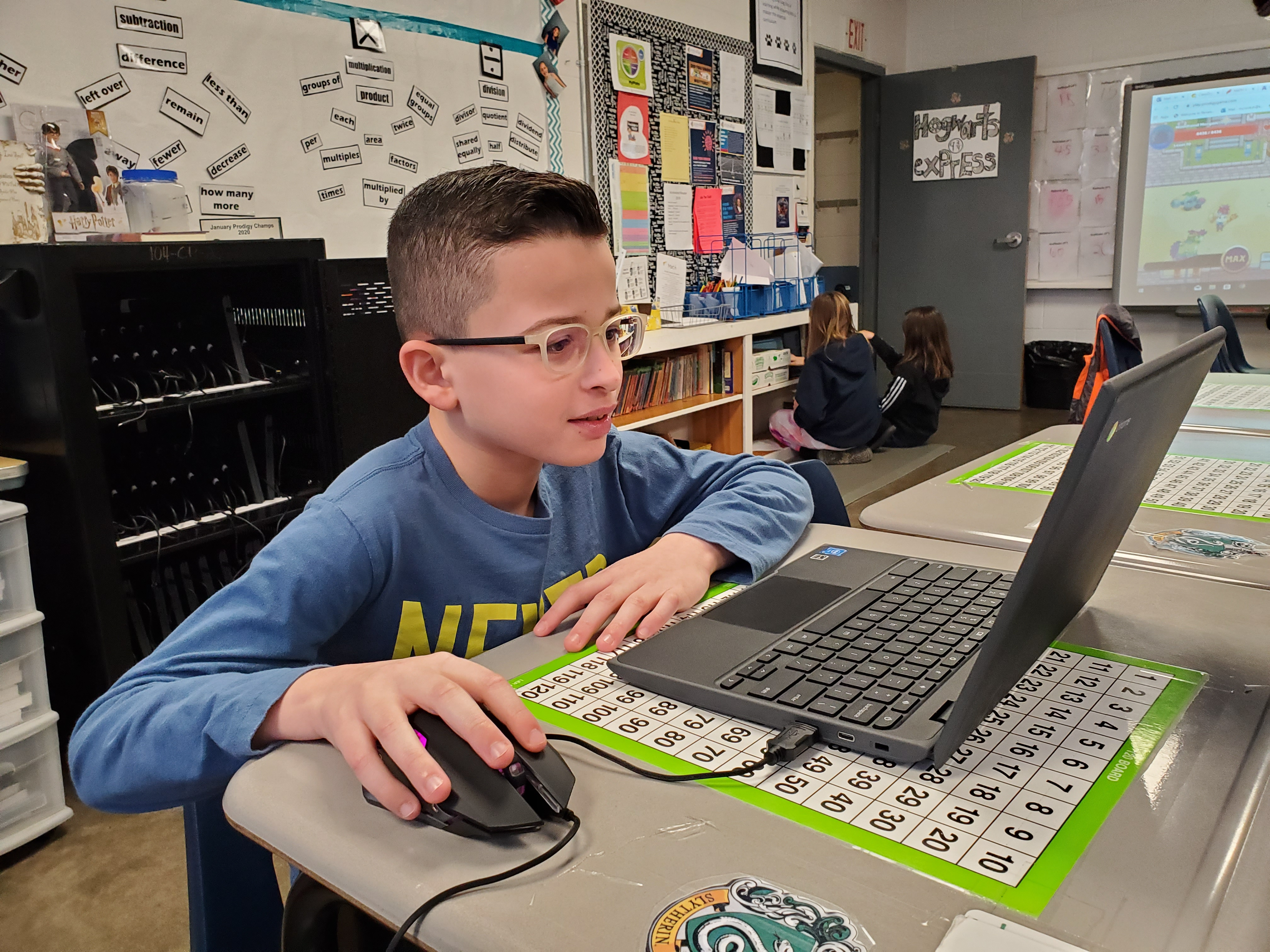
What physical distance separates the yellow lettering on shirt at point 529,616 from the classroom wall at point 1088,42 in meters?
5.50

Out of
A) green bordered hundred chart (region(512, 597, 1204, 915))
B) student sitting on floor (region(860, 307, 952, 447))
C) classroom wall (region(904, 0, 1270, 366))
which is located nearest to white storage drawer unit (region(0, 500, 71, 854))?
green bordered hundred chart (region(512, 597, 1204, 915))

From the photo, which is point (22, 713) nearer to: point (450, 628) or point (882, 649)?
point (450, 628)

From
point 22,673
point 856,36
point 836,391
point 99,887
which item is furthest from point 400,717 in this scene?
point 856,36

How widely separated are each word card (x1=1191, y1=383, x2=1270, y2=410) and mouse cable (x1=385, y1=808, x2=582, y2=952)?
5.78ft

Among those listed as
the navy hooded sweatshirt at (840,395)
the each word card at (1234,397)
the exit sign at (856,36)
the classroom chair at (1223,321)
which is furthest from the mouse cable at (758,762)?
Result: the exit sign at (856,36)

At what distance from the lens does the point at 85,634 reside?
2033 mm

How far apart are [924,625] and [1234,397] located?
170cm

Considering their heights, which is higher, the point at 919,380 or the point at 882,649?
the point at 882,649

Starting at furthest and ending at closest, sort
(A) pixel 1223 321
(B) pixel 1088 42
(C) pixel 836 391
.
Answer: (B) pixel 1088 42 < (C) pixel 836 391 < (A) pixel 1223 321

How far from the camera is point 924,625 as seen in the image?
31.6 inches

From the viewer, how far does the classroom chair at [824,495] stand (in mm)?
1352

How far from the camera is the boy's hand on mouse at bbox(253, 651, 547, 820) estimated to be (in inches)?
22.2

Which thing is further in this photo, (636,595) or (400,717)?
(636,595)

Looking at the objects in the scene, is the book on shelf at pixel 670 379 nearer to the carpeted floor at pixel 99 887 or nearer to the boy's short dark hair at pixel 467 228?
the carpeted floor at pixel 99 887
